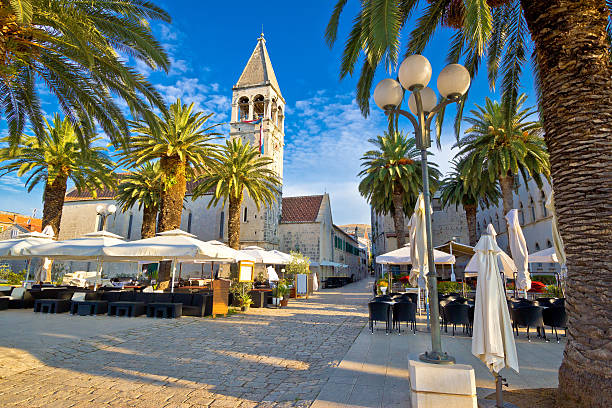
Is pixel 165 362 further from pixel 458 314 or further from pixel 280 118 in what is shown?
pixel 280 118

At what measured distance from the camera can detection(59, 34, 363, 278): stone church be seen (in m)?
32.8

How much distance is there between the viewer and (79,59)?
22.5 ft

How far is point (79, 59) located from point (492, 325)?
8.80 meters

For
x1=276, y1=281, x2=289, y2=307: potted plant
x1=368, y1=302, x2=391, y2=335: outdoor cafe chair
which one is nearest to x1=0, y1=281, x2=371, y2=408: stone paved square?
x1=368, y1=302, x2=391, y2=335: outdoor cafe chair

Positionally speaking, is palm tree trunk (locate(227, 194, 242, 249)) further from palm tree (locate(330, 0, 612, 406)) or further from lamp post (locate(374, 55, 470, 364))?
A: palm tree (locate(330, 0, 612, 406))

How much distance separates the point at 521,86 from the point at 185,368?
934 cm

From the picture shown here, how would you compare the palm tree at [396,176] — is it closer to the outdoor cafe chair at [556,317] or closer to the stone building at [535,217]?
the stone building at [535,217]

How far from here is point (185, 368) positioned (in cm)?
556

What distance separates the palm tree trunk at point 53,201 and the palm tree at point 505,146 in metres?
23.0

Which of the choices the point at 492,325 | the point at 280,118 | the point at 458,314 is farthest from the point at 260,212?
the point at 492,325

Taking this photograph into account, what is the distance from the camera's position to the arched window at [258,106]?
3528 centimetres

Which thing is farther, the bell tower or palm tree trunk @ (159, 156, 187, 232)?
the bell tower

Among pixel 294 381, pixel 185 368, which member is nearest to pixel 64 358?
pixel 185 368

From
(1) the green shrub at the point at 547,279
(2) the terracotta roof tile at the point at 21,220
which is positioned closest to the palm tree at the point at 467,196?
→ (1) the green shrub at the point at 547,279
